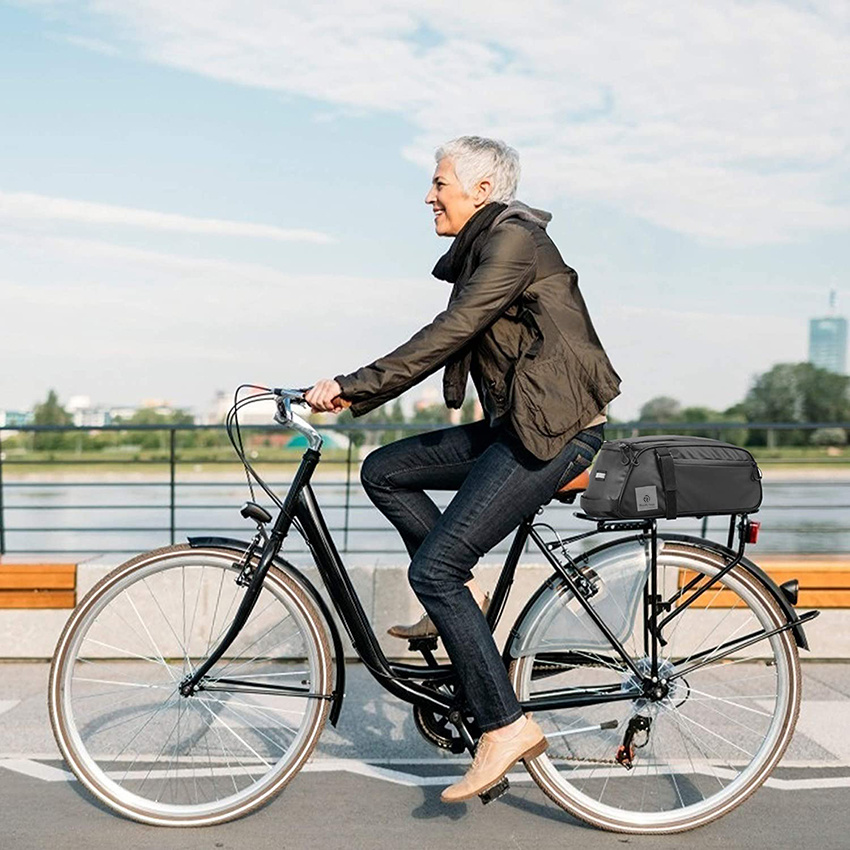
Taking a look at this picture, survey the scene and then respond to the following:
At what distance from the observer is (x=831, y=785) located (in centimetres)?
433

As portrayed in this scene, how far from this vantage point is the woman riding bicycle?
3.55 meters

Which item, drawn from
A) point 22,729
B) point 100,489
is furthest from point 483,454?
point 100,489

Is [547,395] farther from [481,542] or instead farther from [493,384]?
[481,542]

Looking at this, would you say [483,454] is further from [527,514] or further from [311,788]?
[311,788]

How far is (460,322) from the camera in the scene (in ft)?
11.6

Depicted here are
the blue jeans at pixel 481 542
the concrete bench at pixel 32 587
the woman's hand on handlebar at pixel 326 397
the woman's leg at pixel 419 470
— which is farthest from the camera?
the concrete bench at pixel 32 587

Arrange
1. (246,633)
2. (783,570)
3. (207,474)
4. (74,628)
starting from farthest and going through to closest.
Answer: (207,474)
(783,570)
(246,633)
(74,628)

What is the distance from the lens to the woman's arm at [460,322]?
3537mm

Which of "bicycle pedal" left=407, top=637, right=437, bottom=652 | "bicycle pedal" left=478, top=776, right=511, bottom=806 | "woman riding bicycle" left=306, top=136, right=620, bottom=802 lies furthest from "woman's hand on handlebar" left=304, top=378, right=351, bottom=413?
"bicycle pedal" left=478, top=776, right=511, bottom=806

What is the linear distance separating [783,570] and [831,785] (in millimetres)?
2034

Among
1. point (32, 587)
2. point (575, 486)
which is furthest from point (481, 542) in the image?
point (32, 587)

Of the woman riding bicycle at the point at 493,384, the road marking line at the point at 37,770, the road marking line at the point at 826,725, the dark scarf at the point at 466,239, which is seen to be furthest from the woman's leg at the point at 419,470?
the road marking line at the point at 826,725

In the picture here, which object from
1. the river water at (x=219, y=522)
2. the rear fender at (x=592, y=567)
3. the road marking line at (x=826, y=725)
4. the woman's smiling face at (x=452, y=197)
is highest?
the woman's smiling face at (x=452, y=197)

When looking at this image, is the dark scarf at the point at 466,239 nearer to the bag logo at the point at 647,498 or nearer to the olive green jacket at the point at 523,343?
the olive green jacket at the point at 523,343
